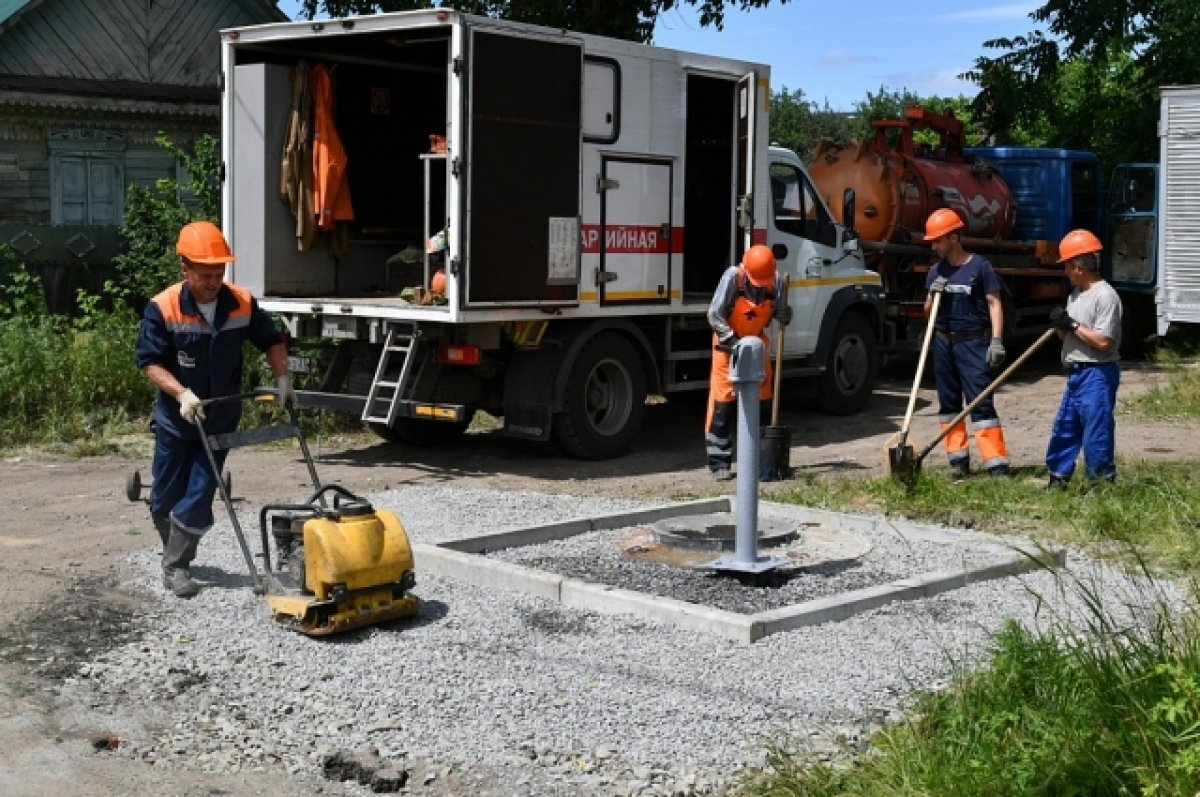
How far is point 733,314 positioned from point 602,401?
164 cm

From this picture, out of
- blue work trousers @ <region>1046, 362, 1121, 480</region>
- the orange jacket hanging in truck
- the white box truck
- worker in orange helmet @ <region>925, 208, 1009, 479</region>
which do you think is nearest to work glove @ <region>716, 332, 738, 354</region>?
worker in orange helmet @ <region>925, 208, 1009, 479</region>

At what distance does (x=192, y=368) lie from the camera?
787 cm

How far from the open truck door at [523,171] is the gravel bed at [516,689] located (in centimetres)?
427

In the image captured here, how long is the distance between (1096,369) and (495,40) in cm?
477

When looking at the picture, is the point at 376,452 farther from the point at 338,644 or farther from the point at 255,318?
the point at 338,644

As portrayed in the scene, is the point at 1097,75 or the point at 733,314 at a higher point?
the point at 1097,75

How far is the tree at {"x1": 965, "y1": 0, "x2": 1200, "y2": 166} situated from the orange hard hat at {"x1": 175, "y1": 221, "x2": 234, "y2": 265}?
55.4 feet

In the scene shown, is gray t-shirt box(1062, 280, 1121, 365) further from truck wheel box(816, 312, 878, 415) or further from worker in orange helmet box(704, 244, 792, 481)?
truck wheel box(816, 312, 878, 415)

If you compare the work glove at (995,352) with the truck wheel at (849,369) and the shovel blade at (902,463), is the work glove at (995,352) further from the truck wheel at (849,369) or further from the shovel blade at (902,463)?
the truck wheel at (849,369)

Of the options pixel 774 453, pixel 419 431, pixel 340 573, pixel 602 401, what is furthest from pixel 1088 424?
pixel 419 431

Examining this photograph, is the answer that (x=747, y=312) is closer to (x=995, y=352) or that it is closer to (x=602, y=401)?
(x=602, y=401)

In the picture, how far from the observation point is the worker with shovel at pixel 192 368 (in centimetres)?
769

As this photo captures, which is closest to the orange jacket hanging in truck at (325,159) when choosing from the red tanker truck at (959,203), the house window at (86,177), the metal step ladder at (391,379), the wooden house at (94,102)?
the metal step ladder at (391,379)

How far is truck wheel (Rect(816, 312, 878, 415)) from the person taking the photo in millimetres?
15547
